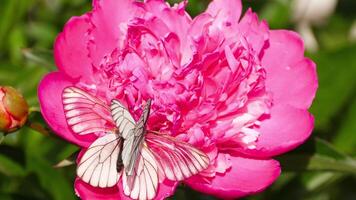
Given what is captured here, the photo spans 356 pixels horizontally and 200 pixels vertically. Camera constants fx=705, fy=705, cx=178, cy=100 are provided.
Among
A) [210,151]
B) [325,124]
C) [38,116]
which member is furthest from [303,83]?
[325,124]

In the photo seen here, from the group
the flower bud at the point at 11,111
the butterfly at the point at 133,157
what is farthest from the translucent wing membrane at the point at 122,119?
the flower bud at the point at 11,111

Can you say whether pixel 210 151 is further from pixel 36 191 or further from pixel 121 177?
pixel 36 191

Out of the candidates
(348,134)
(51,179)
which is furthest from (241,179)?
(348,134)

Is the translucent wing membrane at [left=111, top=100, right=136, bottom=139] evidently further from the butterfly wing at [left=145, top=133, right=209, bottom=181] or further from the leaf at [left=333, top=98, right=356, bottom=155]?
the leaf at [left=333, top=98, right=356, bottom=155]

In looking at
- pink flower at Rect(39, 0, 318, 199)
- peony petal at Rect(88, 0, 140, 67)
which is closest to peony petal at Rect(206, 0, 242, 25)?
pink flower at Rect(39, 0, 318, 199)

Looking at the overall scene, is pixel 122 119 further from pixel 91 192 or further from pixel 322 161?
pixel 322 161

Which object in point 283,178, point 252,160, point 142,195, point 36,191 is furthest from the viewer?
point 283,178

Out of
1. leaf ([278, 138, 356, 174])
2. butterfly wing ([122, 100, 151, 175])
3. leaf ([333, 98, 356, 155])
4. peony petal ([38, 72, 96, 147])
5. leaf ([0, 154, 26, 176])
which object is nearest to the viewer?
butterfly wing ([122, 100, 151, 175])
